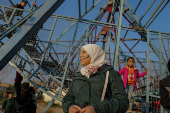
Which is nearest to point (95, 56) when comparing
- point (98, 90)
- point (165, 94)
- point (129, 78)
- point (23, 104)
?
point (98, 90)

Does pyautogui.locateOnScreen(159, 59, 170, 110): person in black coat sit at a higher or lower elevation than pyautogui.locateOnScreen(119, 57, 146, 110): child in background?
lower

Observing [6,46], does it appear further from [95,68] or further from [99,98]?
[99,98]

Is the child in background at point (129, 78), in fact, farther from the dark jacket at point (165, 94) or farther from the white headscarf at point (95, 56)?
the white headscarf at point (95, 56)

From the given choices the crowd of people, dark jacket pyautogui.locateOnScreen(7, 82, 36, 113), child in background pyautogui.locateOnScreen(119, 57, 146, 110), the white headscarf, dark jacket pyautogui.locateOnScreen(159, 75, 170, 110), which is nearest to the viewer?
the crowd of people

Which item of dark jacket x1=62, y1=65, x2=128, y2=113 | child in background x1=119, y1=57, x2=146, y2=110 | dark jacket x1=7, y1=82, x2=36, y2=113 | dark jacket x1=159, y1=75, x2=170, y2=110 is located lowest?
dark jacket x1=7, y1=82, x2=36, y2=113

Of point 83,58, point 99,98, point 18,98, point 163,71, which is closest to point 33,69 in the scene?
point 18,98

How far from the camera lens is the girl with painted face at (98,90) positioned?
3.48 feet

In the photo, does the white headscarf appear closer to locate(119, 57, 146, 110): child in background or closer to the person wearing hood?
the person wearing hood

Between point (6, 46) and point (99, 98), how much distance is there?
1.16 meters

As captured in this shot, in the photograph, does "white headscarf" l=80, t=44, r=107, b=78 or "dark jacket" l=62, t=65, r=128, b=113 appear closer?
"dark jacket" l=62, t=65, r=128, b=113

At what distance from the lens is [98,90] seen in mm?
1212

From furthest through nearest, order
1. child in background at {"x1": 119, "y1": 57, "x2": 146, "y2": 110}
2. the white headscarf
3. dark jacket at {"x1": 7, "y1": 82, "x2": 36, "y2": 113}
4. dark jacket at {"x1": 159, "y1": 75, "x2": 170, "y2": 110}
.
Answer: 1. child in background at {"x1": 119, "y1": 57, "x2": 146, "y2": 110}
2. dark jacket at {"x1": 7, "y1": 82, "x2": 36, "y2": 113}
3. the white headscarf
4. dark jacket at {"x1": 159, "y1": 75, "x2": 170, "y2": 110}

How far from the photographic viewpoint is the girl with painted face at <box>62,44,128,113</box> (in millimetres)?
1062

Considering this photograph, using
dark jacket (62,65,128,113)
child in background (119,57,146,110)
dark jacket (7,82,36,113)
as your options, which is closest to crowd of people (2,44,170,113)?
dark jacket (62,65,128,113)
